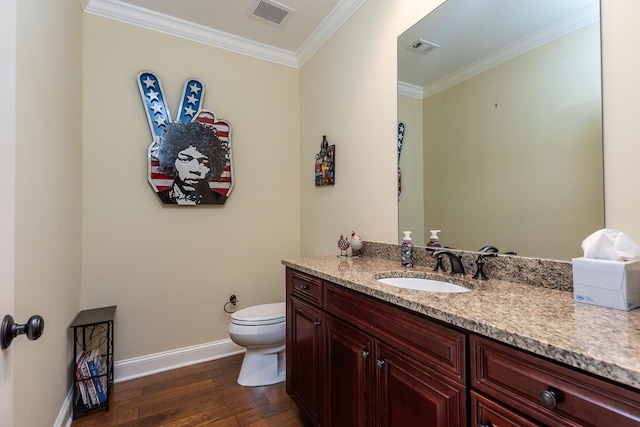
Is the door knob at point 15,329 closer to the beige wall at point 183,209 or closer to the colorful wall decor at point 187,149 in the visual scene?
the beige wall at point 183,209

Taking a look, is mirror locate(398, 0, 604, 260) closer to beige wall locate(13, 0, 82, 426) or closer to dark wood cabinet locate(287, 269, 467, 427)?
dark wood cabinet locate(287, 269, 467, 427)

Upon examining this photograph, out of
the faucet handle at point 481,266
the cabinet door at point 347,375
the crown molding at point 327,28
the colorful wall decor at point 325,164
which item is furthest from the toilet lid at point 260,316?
the crown molding at point 327,28

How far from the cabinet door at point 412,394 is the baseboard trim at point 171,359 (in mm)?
1812

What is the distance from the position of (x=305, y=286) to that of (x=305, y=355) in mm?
367

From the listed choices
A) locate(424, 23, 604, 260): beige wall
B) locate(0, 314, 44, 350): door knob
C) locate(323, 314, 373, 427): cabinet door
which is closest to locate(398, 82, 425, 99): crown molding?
locate(424, 23, 604, 260): beige wall

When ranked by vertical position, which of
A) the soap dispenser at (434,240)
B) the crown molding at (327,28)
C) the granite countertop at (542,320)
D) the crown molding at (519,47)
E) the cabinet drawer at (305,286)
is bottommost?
the cabinet drawer at (305,286)

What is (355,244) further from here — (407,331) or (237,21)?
→ (237,21)

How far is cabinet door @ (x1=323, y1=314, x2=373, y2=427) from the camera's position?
1173mm

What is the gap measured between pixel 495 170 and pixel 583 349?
0.95 m

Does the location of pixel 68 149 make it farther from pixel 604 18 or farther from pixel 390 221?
pixel 604 18

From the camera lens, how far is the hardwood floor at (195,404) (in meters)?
1.72

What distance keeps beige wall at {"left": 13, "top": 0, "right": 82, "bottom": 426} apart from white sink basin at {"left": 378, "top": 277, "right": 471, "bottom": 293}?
4.48 ft

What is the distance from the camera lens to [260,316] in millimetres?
2082

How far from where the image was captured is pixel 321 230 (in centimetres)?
258
